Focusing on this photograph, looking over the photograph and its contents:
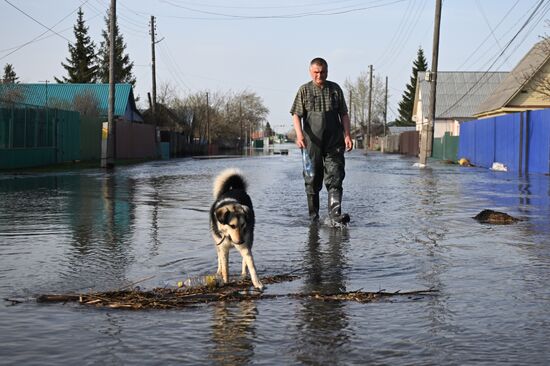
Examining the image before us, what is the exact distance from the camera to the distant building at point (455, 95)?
68.4 m

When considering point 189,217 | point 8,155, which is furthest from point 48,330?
point 8,155

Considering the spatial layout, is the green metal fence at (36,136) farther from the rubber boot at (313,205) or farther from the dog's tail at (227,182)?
the dog's tail at (227,182)

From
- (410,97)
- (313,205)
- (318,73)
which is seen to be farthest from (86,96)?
(410,97)

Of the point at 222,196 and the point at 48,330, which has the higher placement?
the point at 222,196

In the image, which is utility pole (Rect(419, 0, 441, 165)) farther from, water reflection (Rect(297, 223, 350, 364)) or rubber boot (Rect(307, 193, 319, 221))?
water reflection (Rect(297, 223, 350, 364))

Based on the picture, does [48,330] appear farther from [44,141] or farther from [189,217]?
[44,141]

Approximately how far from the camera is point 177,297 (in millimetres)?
4992

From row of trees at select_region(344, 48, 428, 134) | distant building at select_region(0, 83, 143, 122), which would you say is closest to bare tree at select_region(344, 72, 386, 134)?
row of trees at select_region(344, 48, 428, 134)

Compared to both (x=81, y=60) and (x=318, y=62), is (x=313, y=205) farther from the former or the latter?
(x=81, y=60)

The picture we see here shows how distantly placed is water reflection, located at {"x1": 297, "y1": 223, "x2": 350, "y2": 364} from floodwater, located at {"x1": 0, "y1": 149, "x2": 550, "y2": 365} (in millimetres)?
12

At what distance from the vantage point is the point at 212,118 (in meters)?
93.4

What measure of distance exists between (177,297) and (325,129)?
4601 mm

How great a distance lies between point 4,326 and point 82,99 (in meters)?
46.1

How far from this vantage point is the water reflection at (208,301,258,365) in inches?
145
